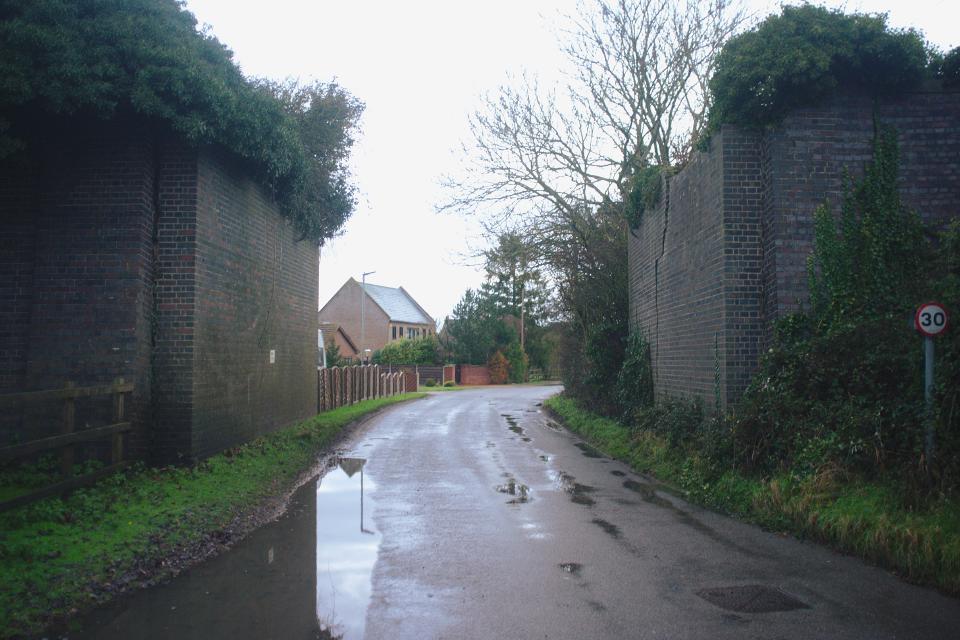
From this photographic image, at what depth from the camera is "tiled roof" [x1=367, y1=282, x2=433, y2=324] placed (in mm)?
73000

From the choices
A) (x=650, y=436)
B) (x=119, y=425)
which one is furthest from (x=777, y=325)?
(x=119, y=425)

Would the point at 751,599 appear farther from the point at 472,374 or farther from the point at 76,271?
the point at 472,374

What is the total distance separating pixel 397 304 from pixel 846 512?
70.7 m

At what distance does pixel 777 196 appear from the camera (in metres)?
11.0


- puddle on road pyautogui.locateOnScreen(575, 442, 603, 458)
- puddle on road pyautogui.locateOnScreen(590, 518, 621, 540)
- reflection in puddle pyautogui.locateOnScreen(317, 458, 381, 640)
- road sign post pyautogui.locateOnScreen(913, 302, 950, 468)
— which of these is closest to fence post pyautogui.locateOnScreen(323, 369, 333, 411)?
puddle on road pyautogui.locateOnScreen(575, 442, 603, 458)

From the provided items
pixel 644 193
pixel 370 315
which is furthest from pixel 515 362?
pixel 644 193

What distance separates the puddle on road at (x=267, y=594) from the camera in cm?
519

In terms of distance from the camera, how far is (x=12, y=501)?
7.05 metres

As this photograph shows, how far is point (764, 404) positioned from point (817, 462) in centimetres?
143

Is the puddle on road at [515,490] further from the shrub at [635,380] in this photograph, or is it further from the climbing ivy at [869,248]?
the shrub at [635,380]

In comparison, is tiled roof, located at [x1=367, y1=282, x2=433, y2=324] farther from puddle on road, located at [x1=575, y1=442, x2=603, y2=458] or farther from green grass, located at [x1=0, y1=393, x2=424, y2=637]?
green grass, located at [x1=0, y1=393, x2=424, y2=637]

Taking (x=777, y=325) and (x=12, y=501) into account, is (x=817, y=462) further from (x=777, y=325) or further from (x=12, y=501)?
(x=12, y=501)

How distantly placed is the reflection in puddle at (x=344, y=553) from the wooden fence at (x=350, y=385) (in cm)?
1114

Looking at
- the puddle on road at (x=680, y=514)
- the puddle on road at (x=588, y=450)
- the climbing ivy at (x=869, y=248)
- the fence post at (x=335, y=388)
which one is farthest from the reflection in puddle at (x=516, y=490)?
the fence post at (x=335, y=388)
